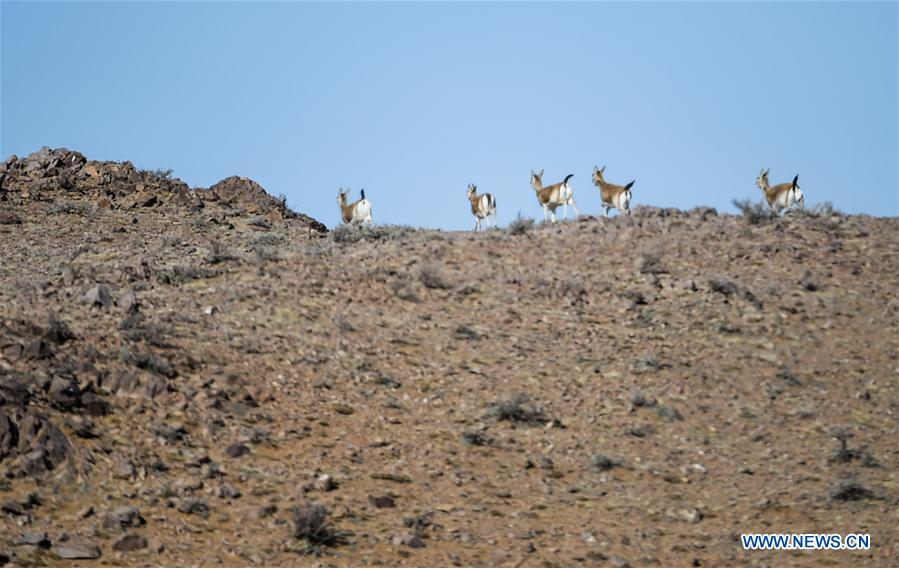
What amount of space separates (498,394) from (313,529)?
17.3 feet

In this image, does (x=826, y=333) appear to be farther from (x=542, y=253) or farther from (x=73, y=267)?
(x=73, y=267)

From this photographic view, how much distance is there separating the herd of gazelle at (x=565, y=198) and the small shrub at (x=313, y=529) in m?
17.0

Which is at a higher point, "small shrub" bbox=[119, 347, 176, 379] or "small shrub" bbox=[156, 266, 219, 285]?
"small shrub" bbox=[156, 266, 219, 285]

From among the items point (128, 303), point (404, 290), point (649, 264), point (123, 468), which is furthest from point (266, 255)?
point (123, 468)

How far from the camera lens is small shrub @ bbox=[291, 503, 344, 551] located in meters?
13.2

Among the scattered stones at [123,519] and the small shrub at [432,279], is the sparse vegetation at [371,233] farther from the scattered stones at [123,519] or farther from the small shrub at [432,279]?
the scattered stones at [123,519]

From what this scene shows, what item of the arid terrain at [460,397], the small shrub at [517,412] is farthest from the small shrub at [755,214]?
the small shrub at [517,412]

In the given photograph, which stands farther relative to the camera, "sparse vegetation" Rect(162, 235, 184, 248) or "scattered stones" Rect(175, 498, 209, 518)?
"sparse vegetation" Rect(162, 235, 184, 248)

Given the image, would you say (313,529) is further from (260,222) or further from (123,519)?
(260,222)

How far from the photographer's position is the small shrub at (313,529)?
1320cm

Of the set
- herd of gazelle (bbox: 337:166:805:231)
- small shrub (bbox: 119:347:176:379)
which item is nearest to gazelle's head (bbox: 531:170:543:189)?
herd of gazelle (bbox: 337:166:805:231)

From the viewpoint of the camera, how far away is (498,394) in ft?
58.2

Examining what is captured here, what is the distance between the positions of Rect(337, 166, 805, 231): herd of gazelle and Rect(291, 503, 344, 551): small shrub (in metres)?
17.0

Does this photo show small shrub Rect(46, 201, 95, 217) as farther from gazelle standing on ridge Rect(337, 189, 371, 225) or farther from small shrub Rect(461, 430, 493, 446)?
small shrub Rect(461, 430, 493, 446)
